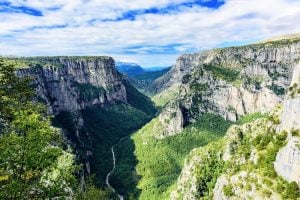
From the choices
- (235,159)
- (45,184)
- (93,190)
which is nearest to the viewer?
(45,184)

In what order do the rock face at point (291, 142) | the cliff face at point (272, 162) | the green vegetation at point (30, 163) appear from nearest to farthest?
the green vegetation at point (30, 163)
the rock face at point (291, 142)
the cliff face at point (272, 162)

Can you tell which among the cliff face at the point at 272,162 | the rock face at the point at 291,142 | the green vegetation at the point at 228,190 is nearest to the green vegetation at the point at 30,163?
the cliff face at the point at 272,162

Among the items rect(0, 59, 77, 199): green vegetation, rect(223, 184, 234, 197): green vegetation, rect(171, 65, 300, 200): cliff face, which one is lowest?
rect(223, 184, 234, 197): green vegetation

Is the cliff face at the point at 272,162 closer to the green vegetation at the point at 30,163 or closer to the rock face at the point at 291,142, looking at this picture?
the rock face at the point at 291,142

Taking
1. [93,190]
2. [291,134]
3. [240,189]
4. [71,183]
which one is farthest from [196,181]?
[71,183]

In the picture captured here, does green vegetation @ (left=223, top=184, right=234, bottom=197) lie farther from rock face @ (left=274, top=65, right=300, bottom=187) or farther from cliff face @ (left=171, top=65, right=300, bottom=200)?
rock face @ (left=274, top=65, right=300, bottom=187)

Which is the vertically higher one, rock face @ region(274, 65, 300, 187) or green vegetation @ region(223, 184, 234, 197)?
rock face @ region(274, 65, 300, 187)

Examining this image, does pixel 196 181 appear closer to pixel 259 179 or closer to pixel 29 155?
pixel 259 179

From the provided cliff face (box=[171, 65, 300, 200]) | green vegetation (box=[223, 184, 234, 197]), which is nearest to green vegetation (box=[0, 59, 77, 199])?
cliff face (box=[171, 65, 300, 200])

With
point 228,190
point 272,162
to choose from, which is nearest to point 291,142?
point 272,162
